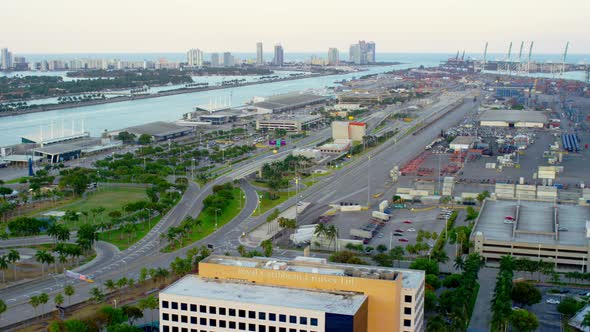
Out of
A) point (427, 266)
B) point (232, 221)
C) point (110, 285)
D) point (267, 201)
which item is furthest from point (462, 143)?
point (110, 285)

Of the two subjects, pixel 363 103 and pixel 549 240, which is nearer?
pixel 549 240

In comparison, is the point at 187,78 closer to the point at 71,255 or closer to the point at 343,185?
the point at 343,185

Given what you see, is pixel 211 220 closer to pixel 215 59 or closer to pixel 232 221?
pixel 232 221

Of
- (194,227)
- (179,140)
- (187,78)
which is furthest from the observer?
(187,78)

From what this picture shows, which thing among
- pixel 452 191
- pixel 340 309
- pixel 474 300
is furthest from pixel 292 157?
pixel 340 309

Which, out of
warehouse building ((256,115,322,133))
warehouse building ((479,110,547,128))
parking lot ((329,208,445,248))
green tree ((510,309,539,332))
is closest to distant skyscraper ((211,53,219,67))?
warehouse building ((256,115,322,133))

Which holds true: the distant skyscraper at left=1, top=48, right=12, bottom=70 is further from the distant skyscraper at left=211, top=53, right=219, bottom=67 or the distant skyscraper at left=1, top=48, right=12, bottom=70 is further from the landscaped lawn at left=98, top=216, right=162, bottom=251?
the landscaped lawn at left=98, top=216, right=162, bottom=251

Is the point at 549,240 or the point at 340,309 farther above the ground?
the point at 340,309
